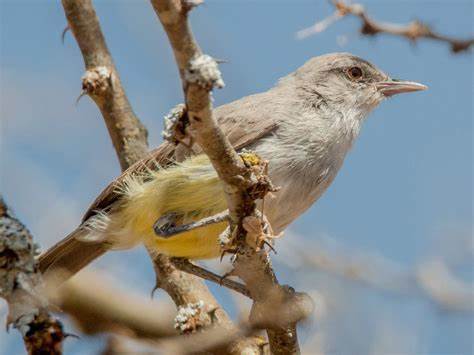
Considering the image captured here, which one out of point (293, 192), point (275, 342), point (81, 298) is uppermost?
point (293, 192)

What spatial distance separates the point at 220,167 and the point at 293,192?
168 cm

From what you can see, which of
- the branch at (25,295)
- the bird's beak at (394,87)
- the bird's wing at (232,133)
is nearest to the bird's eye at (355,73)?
the bird's beak at (394,87)

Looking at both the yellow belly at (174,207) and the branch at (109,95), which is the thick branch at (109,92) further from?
the yellow belly at (174,207)

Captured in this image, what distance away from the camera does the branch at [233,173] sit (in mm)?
3043

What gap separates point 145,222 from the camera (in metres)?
5.55

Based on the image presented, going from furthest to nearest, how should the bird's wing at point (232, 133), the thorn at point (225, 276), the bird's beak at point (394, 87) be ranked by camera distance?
1. the bird's beak at point (394, 87)
2. the bird's wing at point (232, 133)
3. the thorn at point (225, 276)

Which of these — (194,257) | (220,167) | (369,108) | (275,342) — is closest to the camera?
(220,167)

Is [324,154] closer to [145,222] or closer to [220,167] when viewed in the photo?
[145,222]

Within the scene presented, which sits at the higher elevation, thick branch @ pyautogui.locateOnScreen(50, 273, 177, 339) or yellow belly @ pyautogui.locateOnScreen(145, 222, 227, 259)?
yellow belly @ pyautogui.locateOnScreen(145, 222, 227, 259)

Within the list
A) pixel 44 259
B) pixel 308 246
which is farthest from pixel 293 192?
pixel 44 259

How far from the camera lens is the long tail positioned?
5875 millimetres

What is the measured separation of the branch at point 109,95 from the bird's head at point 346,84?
1365mm

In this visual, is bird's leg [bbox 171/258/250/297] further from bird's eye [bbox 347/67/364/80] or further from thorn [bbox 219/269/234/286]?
bird's eye [bbox 347/67/364/80]

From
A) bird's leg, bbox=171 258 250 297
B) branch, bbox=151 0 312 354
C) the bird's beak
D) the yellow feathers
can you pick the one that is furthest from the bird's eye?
branch, bbox=151 0 312 354
